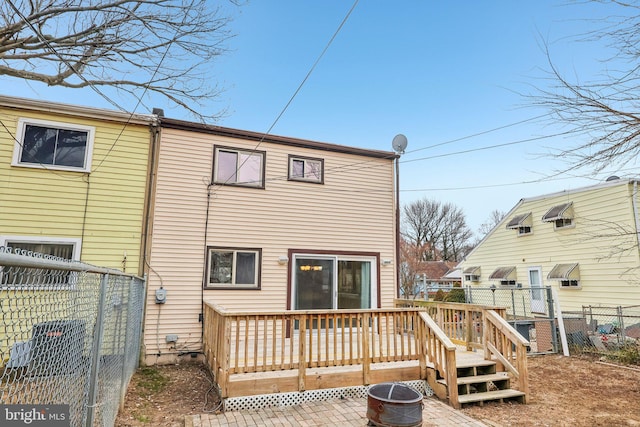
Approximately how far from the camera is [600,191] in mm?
11625

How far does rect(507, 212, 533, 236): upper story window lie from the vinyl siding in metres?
13.4

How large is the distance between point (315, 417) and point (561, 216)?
11537 mm

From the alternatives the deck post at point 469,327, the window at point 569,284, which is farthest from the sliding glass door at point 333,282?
the window at point 569,284

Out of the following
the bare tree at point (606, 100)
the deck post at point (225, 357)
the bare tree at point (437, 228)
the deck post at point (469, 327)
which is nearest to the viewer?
the bare tree at point (606, 100)

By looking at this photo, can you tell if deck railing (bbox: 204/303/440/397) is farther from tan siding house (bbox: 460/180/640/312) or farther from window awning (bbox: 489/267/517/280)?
window awning (bbox: 489/267/517/280)

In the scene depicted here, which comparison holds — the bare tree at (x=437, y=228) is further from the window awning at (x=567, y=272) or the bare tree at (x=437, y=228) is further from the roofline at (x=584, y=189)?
the window awning at (x=567, y=272)

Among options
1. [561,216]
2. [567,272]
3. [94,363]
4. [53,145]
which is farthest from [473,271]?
[94,363]

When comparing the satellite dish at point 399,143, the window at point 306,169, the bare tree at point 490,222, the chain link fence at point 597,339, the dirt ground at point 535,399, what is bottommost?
the dirt ground at point 535,399

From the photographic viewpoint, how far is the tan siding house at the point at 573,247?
10625mm

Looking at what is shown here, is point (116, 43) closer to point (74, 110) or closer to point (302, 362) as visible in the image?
point (74, 110)

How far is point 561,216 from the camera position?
40.2 feet

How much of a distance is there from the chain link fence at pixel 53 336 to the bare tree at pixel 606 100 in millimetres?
4471

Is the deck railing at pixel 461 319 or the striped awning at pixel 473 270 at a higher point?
the striped awning at pixel 473 270

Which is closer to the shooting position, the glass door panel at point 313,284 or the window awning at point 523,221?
the glass door panel at point 313,284
